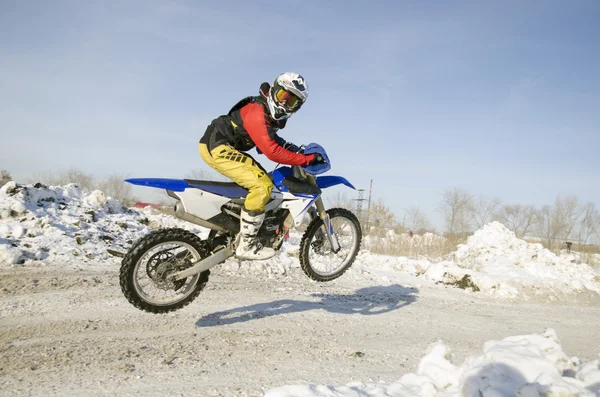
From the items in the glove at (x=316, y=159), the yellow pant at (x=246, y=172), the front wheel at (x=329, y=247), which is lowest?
the front wheel at (x=329, y=247)

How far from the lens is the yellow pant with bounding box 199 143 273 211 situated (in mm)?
4840

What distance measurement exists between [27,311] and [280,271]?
5.30 meters

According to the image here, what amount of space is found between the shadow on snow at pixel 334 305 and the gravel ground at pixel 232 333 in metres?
0.03

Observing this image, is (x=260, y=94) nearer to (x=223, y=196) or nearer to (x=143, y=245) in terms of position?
(x=223, y=196)

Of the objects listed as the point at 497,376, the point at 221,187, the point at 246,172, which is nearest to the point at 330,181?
the point at 246,172

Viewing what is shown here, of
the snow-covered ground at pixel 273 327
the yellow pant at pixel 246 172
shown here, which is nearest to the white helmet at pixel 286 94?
the yellow pant at pixel 246 172

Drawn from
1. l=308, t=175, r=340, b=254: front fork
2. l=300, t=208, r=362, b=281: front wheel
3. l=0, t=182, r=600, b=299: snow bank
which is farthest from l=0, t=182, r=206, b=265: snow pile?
l=308, t=175, r=340, b=254: front fork

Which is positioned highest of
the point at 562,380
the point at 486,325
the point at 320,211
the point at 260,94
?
the point at 260,94

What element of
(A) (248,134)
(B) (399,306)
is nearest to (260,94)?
(A) (248,134)

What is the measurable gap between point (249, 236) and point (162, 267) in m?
1.11

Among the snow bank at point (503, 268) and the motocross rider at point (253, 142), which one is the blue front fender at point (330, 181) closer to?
the motocross rider at point (253, 142)

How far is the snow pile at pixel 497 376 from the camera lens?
2094 millimetres

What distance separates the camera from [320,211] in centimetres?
578

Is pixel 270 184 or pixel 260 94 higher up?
pixel 260 94
